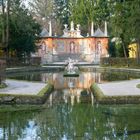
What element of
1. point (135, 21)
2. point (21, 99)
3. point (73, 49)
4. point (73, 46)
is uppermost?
point (135, 21)

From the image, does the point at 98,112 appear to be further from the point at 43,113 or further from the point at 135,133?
the point at 135,133

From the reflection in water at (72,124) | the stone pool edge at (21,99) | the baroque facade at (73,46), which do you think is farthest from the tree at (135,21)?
the reflection in water at (72,124)

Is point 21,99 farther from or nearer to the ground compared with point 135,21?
nearer to the ground

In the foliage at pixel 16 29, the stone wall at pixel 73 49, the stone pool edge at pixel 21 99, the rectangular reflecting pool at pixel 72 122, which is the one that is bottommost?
the rectangular reflecting pool at pixel 72 122

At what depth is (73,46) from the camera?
76.2m

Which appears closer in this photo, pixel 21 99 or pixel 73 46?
pixel 21 99

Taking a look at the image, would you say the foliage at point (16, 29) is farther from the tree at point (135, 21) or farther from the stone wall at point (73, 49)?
the stone wall at point (73, 49)

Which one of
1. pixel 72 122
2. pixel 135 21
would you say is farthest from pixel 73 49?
pixel 72 122

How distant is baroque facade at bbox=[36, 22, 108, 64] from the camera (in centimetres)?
7281

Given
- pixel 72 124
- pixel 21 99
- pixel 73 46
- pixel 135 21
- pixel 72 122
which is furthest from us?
pixel 73 46

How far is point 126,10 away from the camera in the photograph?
159 feet

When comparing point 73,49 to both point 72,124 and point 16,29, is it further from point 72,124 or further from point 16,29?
point 72,124

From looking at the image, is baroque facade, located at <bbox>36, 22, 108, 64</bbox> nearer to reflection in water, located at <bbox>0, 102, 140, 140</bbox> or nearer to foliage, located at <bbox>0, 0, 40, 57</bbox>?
foliage, located at <bbox>0, 0, 40, 57</bbox>

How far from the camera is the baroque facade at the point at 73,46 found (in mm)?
72812
